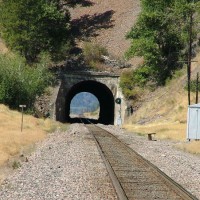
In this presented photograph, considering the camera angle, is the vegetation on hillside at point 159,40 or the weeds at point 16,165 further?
the vegetation on hillside at point 159,40

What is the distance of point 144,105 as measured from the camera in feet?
177

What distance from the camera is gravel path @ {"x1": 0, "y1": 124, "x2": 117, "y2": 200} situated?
11.1 metres

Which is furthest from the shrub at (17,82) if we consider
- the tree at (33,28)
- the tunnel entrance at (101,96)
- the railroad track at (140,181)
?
the railroad track at (140,181)

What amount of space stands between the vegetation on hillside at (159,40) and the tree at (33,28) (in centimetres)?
1009

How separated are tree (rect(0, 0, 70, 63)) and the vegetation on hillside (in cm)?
1009

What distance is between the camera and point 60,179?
1334 cm

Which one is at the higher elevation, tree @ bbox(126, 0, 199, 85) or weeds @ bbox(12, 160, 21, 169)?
tree @ bbox(126, 0, 199, 85)

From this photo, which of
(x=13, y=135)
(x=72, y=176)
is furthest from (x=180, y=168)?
(x=13, y=135)

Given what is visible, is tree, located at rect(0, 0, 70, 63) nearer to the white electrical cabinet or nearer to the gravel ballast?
Result: the white electrical cabinet

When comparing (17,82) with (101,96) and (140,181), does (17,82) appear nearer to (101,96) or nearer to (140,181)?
(101,96)

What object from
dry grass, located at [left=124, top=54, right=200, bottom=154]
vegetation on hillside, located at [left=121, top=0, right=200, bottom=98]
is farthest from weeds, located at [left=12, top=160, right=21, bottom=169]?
vegetation on hillside, located at [left=121, top=0, right=200, bottom=98]

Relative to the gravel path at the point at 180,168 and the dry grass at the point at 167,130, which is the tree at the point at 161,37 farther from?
the gravel path at the point at 180,168

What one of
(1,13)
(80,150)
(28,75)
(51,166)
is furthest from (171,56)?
(51,166)

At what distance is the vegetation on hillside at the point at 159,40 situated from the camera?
54094 millimetres
